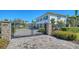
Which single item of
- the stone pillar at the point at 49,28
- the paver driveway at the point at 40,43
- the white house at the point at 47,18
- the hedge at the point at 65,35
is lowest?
the paver driveway at the point at 40,43

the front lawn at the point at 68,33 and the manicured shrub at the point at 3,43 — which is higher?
the front lawn at the point at 68,33

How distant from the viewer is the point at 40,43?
7664 mm

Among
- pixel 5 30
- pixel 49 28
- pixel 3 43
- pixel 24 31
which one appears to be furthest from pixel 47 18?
pixel 3 43

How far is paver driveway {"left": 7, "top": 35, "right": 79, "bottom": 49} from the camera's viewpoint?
291 inches

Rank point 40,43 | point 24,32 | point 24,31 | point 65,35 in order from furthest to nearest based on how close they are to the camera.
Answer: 1. point 24,31
2. point 24,32
3. point 65,35
4. point 40,43

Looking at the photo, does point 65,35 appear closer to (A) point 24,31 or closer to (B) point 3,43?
(A) point 24,31

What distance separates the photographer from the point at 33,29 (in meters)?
8.97

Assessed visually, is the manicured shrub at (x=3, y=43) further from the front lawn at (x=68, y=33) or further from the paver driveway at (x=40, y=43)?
the front lawn at (x=68, y=33)

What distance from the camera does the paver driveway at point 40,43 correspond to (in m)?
7.38

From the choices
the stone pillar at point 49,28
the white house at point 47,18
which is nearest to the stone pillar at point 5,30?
the white house at point 47,18

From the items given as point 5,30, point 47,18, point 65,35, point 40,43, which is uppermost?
point 47,18

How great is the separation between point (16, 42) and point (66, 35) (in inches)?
108
